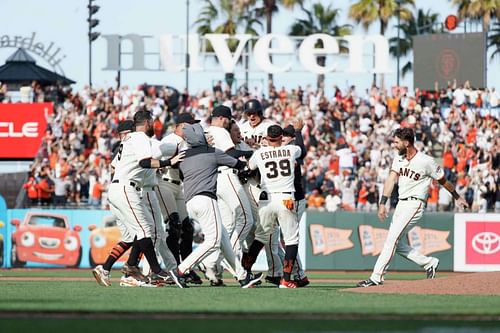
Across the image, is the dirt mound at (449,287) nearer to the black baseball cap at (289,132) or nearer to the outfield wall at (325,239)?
the black baseball cap at (289,132)

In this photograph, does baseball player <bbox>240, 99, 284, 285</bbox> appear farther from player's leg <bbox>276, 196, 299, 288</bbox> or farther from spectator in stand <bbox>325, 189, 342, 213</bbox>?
spectator in stand <bbox>325, 189, 342, 213</bbox>

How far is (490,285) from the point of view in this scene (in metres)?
13.1

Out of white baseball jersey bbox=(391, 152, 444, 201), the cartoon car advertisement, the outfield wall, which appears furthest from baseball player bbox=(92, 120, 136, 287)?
the outfield wall

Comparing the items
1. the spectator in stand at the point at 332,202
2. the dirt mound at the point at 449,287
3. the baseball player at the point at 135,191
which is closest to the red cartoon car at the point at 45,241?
the spectator in stand at the point at 332,202

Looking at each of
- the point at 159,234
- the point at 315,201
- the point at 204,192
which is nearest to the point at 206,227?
the point at 204,192

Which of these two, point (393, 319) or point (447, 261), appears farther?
point (447, 261)

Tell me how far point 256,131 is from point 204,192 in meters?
2.14

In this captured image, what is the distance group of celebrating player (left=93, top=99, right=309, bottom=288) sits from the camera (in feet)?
44.9

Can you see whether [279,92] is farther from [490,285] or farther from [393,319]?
[393,319]

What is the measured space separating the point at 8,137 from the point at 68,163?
6.84m

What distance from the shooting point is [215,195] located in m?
13.8

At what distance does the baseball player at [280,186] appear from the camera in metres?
14.3

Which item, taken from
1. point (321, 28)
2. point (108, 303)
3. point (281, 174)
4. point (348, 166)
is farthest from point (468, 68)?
point (108, 303)

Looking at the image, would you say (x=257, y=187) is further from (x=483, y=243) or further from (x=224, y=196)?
(x=483, y=243)
